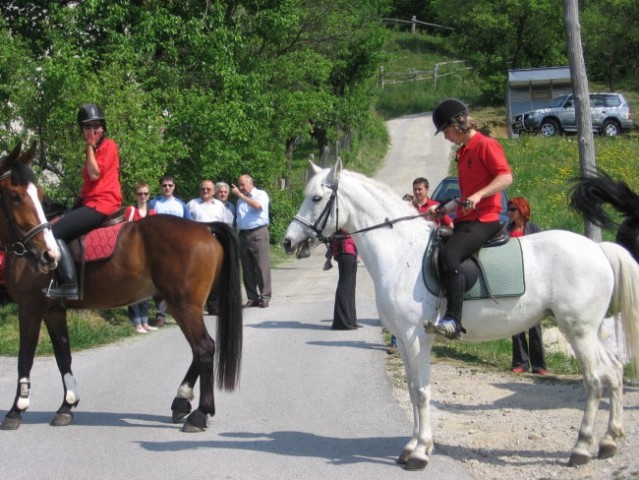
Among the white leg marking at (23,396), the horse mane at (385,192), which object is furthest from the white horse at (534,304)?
the white leg marking at (23,396)

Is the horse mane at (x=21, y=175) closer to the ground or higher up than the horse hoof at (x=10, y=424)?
higher up

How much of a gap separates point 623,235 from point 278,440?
4.05m

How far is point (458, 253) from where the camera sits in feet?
23.8

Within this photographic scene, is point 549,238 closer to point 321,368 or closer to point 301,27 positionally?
point 321,368

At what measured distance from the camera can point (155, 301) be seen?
1588cm

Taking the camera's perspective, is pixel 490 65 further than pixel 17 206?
Yes

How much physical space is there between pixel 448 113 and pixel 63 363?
14.8 feet

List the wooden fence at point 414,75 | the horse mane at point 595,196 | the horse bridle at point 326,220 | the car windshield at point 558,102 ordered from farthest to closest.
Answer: the wooden fence at point 414,75 < the car windshield at point 558,102 < the horse mane at point 595,196 < the horse bridle at point 326,220

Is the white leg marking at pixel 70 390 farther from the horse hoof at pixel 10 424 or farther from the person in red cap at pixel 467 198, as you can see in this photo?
the person in red cap at pixel 467 198

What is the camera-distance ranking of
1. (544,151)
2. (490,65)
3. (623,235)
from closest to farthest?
(623,235) < (544,151) < (490,65)

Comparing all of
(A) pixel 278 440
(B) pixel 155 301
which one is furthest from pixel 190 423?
(B) pixel 155 301

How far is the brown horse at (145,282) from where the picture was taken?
842 centimetres

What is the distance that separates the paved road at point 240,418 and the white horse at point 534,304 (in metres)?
0.90

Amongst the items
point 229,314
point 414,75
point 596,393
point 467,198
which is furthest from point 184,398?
point 414,75
